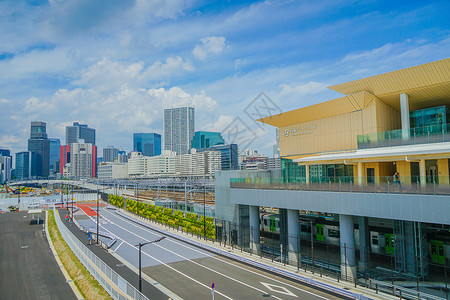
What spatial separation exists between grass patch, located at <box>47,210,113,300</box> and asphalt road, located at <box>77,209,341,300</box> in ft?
13.2

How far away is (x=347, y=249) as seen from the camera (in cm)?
2314

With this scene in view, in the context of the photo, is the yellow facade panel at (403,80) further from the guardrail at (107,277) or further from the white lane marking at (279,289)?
the guardrail at (107,277)

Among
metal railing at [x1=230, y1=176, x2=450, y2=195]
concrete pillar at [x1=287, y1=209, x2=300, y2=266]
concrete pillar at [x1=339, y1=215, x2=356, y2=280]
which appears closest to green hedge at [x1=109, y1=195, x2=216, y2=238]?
concrete pillar at [x1=287, y1=209, x2=300, y2=266]

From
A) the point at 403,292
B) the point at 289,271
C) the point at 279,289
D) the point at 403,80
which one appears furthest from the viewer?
the point at 403,80

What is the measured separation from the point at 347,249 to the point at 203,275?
1121cm

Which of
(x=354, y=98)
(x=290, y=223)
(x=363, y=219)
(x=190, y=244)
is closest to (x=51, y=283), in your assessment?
(x=190, y=244)

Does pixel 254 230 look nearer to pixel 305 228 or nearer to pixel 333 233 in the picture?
pixel 305 228

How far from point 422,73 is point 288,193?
549 inches

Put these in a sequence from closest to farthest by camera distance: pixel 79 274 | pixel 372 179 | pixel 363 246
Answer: pixel 372 179 → pixel 79 274 → pixel 363 246

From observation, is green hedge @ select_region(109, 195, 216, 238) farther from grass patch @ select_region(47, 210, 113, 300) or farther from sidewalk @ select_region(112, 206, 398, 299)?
grass patch @ select_region(47, 210, 113, 300)

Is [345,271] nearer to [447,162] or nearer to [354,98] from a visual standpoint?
[447,162]

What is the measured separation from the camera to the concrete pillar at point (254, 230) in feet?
104

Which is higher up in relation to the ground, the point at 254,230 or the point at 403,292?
the point at 254,230

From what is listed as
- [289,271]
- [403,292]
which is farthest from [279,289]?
[403,292]
